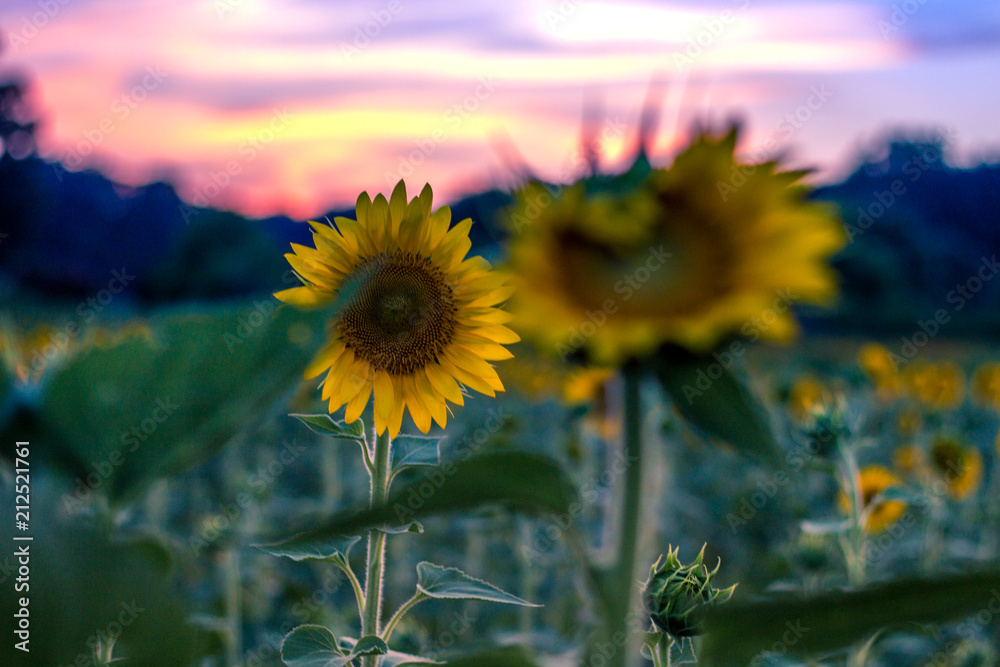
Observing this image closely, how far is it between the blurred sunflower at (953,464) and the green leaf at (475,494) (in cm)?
231

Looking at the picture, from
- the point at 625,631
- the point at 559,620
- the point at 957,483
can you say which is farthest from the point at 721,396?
the point at 957,483

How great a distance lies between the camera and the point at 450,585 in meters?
0.45

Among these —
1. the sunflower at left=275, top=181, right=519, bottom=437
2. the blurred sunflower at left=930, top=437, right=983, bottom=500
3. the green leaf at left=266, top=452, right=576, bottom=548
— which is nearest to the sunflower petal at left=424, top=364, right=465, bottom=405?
the sunflower at left=275, top=181, right=519, bottom=437

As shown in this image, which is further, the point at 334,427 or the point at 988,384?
the point at 988,384

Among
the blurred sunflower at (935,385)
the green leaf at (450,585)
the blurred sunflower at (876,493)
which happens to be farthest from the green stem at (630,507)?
the blurred sunflower at (935,385)

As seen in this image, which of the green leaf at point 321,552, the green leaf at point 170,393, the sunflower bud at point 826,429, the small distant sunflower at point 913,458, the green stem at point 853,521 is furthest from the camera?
the small distant sunflower at point 913,458

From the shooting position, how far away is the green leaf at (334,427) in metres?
0.46

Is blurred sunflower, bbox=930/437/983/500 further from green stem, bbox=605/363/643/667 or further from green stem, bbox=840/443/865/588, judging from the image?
green stem, bbox=605/363/643/667

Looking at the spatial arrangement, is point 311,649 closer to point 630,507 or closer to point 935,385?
point 630,507

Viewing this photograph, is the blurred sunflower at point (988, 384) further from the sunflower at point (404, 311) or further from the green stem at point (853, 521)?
the sunflower at point (404, 311)

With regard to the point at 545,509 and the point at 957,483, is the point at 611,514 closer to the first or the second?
the point at 545,509

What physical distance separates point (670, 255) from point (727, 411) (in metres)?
0.09

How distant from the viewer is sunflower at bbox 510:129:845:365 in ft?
1.06

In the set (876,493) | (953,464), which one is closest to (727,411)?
(876,493)
